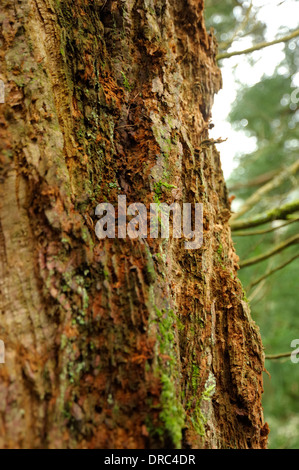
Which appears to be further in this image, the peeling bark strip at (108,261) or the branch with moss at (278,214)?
the branch with moss at (278,214)

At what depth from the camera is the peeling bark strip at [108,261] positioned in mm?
1067

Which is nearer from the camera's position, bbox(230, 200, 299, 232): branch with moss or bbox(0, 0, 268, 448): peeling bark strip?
bbox(0, 0, 268, 448): peeling bark strip

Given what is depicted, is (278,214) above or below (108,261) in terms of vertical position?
above

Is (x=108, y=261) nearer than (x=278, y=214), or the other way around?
(x=108, y=261)

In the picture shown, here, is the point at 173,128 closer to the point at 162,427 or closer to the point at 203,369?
the point at 203,369

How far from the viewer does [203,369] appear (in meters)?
1.36

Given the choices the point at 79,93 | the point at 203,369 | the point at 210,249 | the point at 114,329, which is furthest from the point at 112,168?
the point at 203,369

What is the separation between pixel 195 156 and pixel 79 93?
62 cm

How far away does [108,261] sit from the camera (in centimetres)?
125

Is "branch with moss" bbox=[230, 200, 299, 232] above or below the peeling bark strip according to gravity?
above

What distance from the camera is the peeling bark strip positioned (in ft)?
3.50

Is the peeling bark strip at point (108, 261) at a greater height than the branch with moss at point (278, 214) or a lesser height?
lesser
